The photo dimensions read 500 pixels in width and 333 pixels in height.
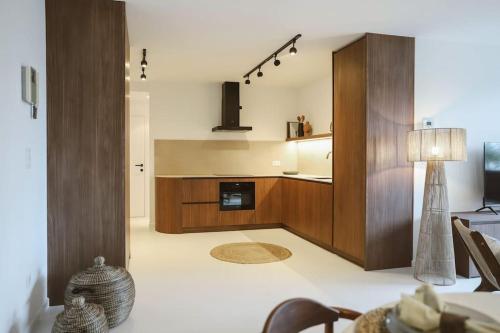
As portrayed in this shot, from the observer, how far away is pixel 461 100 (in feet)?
13.7

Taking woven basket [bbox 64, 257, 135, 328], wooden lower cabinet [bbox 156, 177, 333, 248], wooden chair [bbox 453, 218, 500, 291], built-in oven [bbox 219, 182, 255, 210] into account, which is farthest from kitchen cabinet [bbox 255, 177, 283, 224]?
wooden chair [bbox 453, 218, 500, 291]

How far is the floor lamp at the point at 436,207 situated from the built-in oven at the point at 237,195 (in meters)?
3.03

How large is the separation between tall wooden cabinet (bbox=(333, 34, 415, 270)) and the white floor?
12.2 inches

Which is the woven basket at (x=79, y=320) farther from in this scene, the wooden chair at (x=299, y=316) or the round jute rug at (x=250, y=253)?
the round jute rug at (x=250, y=253)

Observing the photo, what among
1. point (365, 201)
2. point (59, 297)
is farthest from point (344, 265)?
point (59, 297)

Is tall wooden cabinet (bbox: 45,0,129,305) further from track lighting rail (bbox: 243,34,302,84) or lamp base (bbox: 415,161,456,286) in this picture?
lamp base (bbox: 415,161,456,286)

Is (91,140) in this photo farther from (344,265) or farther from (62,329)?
(344,265)

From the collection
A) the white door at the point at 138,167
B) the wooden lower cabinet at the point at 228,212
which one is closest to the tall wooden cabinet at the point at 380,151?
the wooden lower cabinet at the point at 228,212

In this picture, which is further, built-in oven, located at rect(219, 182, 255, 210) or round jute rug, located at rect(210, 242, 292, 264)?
built-in oven, located at rect(219, 182, 255, 210)

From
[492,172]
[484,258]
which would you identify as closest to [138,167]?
[492,172]

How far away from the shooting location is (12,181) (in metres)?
2.08

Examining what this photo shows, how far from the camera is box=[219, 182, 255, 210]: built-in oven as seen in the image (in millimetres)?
6039

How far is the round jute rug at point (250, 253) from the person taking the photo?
429cm

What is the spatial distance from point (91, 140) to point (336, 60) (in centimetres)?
299
